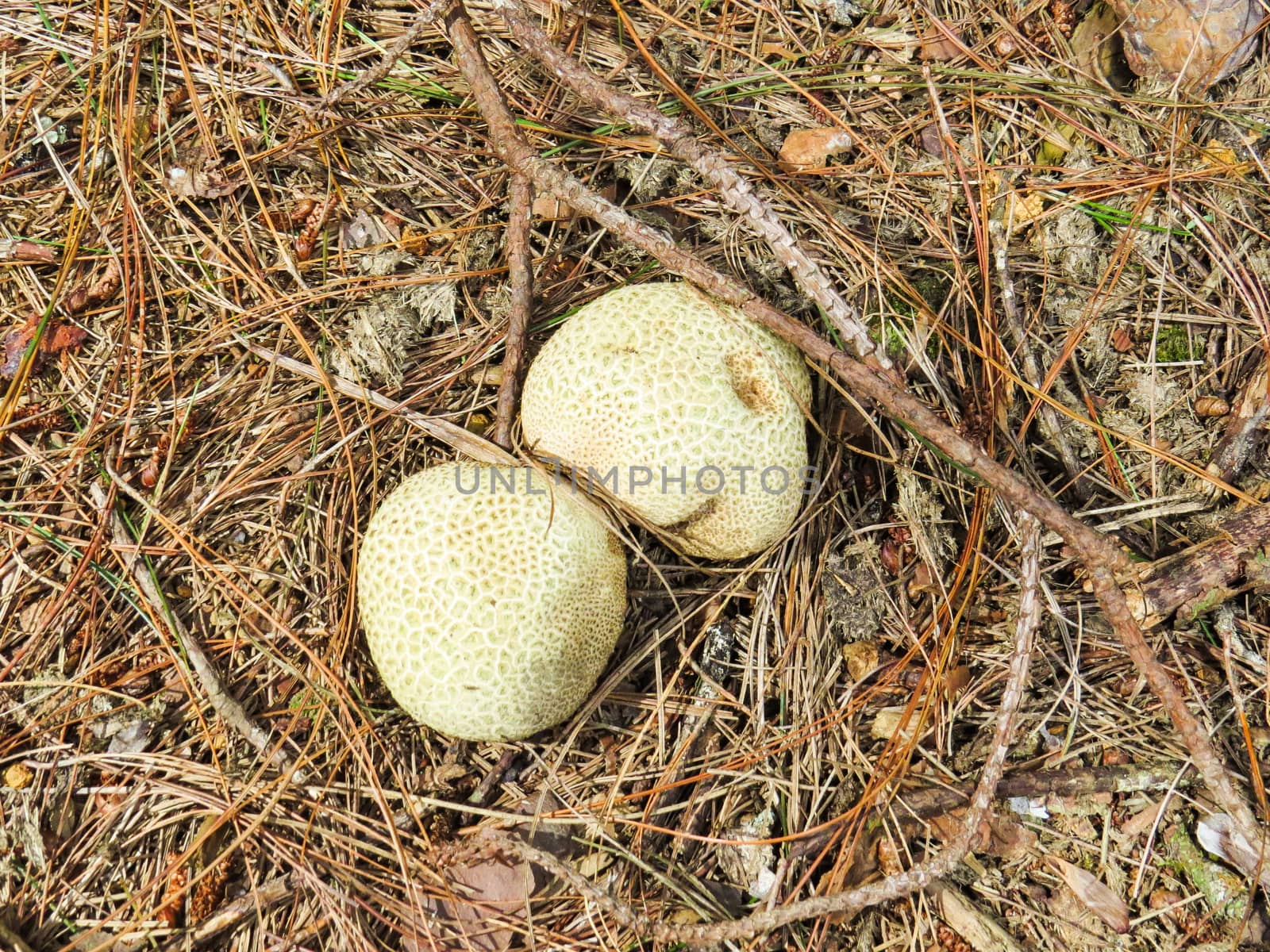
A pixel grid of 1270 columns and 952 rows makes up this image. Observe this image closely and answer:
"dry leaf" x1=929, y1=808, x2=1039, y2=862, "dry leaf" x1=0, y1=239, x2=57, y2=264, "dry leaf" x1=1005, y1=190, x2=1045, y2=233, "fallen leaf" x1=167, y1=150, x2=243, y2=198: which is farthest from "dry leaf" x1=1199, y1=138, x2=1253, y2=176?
"dry leaf" x1=0, y1=239, x2=57, y2=264

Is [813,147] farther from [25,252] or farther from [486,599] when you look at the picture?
[25,252]

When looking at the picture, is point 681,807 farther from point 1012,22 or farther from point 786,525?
point 1012,22

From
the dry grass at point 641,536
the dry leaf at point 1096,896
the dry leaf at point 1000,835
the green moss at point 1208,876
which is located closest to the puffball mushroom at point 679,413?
the dry grass at point 641,536

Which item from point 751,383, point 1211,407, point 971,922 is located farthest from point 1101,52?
point 971,922

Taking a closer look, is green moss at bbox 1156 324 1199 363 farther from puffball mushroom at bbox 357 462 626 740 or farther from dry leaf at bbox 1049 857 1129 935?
puffball mushroom at bbox 357 462 626 740

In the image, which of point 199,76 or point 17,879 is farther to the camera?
point 199,76

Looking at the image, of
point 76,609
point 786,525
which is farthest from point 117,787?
point 786,525
